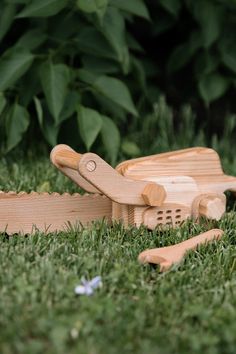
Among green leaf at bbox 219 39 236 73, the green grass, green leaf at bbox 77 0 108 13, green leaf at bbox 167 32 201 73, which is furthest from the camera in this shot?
green leaf at bbox 167 32 201 73

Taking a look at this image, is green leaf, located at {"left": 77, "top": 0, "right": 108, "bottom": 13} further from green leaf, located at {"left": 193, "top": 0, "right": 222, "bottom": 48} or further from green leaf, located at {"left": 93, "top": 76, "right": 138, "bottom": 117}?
green leaf, located at {"left": 193, "top": 0, "right": 222, "bottom": 48}

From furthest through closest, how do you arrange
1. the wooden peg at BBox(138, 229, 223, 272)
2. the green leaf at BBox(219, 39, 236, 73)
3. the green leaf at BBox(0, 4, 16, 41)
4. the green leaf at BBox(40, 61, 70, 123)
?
the green leaf at BBox(219, 39, 236, 73), the green leaf at BBox(0, 4, 16, 41), the green leaf at BBox(40, 61, 70, 123), the wooden peg at BBox(138, 229, 223, 272)

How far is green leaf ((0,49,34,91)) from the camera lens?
260 centimetres

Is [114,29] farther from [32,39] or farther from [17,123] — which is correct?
[17,123]

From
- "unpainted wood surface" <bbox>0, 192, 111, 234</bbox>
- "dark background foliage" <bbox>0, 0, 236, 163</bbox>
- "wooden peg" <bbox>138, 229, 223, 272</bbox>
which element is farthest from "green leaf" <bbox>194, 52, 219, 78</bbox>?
"wooden peg" <bbox>138, 229, 223, 272</bbox>

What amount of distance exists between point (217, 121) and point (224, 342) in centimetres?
237

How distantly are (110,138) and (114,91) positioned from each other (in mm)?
176

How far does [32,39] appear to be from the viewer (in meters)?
2.77

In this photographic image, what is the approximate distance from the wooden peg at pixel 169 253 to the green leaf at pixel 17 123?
0.93 metres

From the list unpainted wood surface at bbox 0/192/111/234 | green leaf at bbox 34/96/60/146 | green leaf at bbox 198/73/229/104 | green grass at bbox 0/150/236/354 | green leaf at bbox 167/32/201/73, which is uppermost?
green leaf at bbox 167/32/201/73

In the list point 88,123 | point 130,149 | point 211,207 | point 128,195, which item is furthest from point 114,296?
point 130,149

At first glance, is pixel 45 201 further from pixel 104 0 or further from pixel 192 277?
pixel 104 0

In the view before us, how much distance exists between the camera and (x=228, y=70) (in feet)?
10.8

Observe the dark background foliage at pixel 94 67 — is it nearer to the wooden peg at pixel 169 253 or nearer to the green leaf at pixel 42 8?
the green leaf at pixel 42 8
